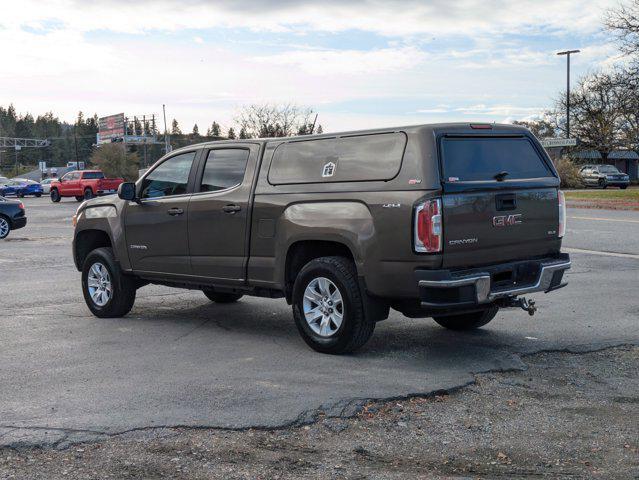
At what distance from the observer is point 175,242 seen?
834cm

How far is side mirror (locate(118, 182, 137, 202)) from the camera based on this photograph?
28.2 feet

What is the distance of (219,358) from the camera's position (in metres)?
6.96

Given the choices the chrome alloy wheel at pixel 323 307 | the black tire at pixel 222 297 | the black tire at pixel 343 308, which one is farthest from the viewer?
the black tire at pixel 222 297

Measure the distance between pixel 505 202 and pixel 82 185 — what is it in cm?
4388

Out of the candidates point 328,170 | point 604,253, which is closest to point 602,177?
point 604,253

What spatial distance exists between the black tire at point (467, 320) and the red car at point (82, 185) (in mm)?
41752

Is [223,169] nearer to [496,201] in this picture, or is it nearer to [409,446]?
[496,201]

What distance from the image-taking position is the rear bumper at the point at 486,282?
621 centimetres

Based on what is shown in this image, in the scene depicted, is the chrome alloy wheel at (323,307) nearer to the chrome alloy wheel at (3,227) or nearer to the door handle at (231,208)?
the door handle at (231,208)

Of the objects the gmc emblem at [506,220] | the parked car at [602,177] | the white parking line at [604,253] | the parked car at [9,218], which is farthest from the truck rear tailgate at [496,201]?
the parked car at [602,177]

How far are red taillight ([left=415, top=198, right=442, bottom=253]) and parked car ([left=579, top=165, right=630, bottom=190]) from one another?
55.3 metres

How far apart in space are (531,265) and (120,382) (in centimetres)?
347

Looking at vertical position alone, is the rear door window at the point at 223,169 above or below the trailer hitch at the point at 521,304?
above

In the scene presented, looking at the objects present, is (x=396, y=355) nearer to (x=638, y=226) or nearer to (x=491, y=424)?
(x=491, y=424)
